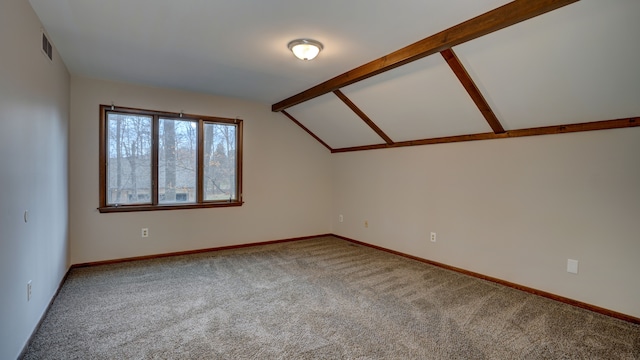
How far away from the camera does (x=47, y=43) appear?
2.77 meters

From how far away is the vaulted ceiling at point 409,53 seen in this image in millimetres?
2242

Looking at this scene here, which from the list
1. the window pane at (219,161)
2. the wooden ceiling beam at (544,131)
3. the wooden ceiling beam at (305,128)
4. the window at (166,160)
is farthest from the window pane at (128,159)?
the wooden ceiling beam at (544,131)

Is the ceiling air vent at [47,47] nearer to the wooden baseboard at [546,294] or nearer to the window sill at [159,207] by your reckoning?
the window sill at [159,207]

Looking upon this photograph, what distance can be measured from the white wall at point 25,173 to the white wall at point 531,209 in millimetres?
4115

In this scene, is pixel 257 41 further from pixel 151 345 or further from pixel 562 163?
pixel 562 163

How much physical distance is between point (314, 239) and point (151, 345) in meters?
3.73

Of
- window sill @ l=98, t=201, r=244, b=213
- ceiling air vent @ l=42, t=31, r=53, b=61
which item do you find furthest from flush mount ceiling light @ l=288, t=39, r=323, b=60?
window sill @ l=98, t=201, r=244, b=213

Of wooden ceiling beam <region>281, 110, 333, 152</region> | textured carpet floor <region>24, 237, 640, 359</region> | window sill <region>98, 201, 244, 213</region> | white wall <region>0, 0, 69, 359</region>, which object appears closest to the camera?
white wall <region>0, 0, 69, 359</region>

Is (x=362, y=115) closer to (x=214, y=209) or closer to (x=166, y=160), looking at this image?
(x=214, y=209)

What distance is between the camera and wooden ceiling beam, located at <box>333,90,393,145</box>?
419 cm

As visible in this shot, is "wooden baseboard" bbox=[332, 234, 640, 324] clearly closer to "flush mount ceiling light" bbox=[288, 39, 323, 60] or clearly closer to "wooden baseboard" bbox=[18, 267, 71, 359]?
"flush mount ceiling light" bbox=[288, 39, 323, 60]

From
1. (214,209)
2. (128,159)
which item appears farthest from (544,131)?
(128,159)

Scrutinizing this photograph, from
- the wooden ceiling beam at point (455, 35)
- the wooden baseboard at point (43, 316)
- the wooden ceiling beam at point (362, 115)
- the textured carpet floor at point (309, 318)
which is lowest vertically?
the textured carpet floor at point (309, 318)

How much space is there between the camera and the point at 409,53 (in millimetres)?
2883
